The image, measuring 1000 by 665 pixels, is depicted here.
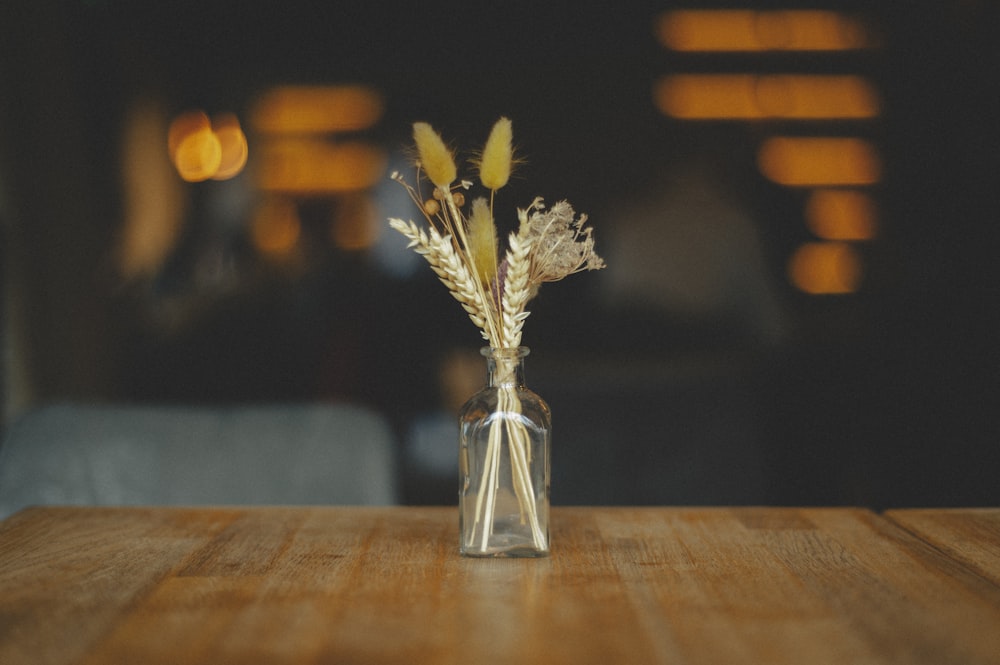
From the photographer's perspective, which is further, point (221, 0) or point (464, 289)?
point (221, 0)

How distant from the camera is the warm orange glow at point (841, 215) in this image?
1904 mm

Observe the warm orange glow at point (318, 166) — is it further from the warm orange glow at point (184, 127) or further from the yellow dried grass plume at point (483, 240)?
the yellow dried grass plume at point (483, 240)

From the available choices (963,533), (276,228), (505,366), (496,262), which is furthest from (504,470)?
(276,228)

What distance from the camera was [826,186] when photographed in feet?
6.23

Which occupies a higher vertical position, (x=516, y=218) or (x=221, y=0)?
(x=221, y=0)

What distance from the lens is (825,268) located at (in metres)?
1.91

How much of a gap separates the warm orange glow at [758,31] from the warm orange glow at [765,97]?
59mm

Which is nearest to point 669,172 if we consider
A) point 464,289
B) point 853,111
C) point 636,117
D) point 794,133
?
point 636,117

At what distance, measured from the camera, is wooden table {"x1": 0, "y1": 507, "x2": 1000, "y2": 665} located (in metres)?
0.84

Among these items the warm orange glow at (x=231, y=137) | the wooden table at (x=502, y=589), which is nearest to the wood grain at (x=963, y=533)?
the wooden table at (x=502, y=589)

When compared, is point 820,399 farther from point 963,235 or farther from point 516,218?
point 516,218

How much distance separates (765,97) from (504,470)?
1.08 m

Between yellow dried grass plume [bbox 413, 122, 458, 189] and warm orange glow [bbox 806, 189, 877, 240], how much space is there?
99cm

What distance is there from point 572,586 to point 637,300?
0.97 m
